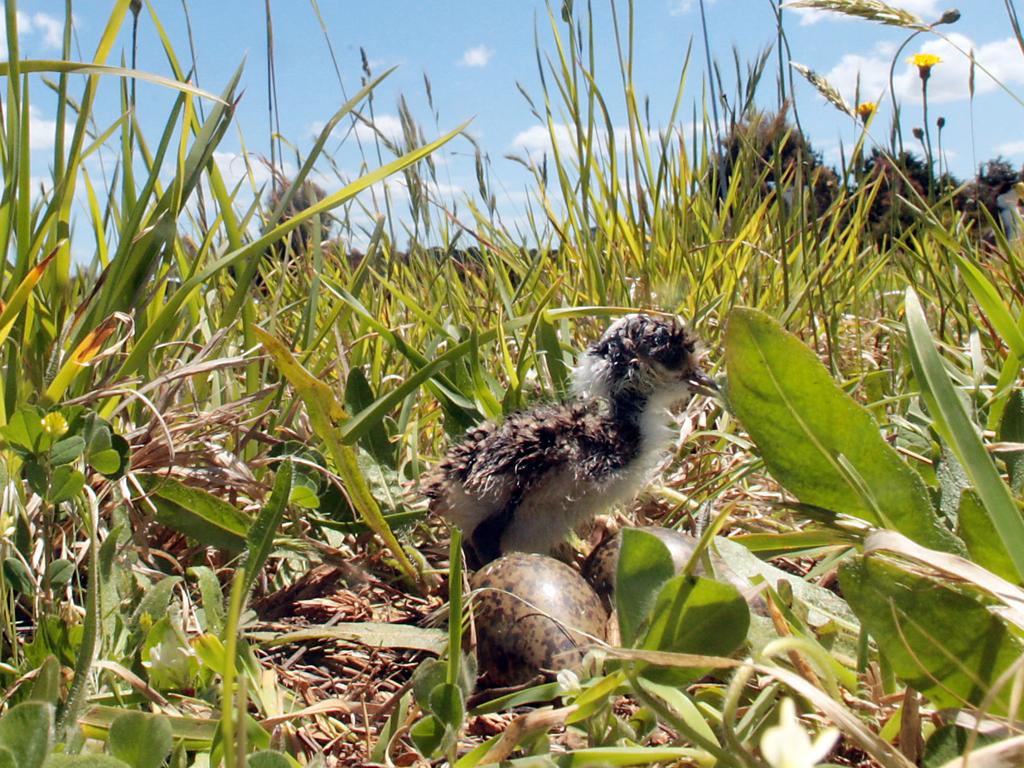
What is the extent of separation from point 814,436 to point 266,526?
87 centimetres

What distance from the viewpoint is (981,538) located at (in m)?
1.36

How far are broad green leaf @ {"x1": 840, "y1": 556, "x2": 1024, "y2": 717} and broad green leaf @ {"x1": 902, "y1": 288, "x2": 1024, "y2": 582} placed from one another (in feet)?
0.27

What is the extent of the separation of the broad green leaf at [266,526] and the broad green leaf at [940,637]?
0.85 m

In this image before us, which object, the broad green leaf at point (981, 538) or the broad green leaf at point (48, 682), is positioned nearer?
the broad green leaf at point (48, 682)

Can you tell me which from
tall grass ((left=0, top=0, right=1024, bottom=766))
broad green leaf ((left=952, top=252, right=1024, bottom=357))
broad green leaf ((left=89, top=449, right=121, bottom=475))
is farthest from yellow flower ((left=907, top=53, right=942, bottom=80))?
broad green leaf ((left=89, top=449, right=121, bottom=475))

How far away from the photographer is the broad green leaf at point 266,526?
152cm

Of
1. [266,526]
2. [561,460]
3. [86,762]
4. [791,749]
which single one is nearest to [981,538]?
[791,749]

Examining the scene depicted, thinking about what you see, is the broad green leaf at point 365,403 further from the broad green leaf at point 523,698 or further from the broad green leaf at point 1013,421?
the broad green leaf at point 1013,421

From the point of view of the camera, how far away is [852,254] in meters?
4.36

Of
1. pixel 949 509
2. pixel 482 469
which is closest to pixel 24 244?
pixel 482 469

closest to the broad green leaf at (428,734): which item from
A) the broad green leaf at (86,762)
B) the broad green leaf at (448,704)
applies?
the broad green leaf at (448,704)

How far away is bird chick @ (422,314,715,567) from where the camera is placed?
239 centimetres

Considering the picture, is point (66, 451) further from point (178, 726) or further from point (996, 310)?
point (996, 310)

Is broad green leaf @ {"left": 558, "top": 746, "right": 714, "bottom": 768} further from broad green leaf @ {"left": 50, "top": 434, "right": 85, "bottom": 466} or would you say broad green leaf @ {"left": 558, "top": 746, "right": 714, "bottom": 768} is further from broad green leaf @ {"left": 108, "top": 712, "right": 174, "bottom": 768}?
broad green leaf @ {"left": 50, "top": 434, "right": 85, "bottom": 466}
